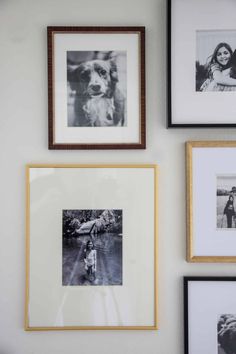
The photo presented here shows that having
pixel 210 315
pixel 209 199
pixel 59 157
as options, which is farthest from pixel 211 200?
pixel 59 157

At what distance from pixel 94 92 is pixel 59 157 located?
23 centimetres

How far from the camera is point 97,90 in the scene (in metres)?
1.38

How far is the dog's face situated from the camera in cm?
138

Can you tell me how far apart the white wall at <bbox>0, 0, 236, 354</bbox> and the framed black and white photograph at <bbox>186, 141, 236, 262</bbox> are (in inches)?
1.4

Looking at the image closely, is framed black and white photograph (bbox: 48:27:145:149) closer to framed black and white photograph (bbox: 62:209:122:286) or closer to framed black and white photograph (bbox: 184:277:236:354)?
framed black and white photograph (bbox: 62:209:122:286)

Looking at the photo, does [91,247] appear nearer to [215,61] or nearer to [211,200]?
[211,200]

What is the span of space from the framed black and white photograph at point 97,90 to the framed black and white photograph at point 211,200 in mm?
184

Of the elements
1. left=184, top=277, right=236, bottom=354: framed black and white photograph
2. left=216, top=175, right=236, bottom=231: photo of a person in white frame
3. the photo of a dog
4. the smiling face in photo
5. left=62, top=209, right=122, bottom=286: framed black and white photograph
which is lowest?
left=184, top=277, right=236, bottom=354: framed black and white photograph

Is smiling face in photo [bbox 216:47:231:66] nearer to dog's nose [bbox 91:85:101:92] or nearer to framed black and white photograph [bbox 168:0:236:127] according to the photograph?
framed black and white photograph [bbox 168:0:236:127]

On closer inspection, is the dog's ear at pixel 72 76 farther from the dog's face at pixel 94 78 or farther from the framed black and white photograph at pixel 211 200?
the framed black and white photograph at pixel 211 200

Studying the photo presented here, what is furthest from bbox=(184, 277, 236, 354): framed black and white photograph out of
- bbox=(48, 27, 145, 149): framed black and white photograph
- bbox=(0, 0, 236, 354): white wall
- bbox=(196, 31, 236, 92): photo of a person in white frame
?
bbox=(196, 31, 236, 92): photo of a person in white frame

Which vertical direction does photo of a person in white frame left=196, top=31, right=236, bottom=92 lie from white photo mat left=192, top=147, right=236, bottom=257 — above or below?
above

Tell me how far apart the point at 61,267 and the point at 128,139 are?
439 millimetres

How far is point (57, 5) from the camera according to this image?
1388mm
